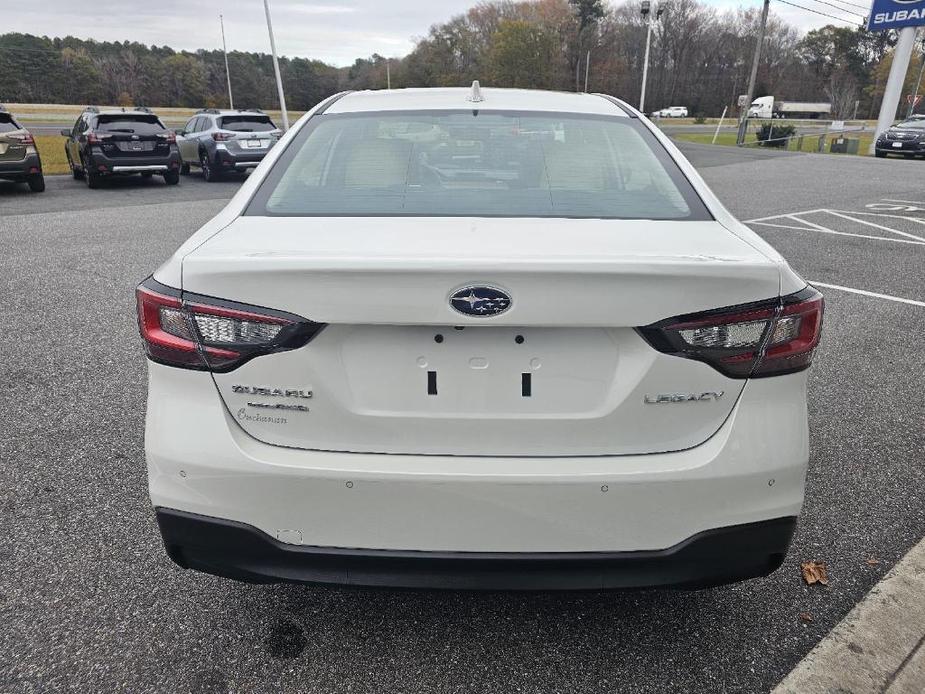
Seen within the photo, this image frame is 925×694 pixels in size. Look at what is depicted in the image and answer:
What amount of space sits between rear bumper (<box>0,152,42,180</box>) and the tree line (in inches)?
2723

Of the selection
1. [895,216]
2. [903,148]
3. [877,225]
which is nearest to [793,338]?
[877,225]

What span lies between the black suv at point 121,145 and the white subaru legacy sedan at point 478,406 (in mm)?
15095

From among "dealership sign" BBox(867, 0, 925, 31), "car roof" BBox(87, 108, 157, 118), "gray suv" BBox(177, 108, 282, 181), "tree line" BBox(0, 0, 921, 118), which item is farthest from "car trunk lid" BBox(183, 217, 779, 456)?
"tree line" BBox(0, 0, 921, 118)

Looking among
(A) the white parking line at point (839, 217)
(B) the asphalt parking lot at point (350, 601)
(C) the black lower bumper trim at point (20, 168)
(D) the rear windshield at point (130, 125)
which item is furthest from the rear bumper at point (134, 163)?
(A) the white parking line at point (839, 217)

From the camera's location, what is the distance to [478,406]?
1738mm

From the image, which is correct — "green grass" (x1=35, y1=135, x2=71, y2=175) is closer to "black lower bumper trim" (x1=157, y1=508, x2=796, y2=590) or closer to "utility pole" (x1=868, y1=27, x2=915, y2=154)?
"black lower bumper trim" (x1=157, y1=508, x2=796, y2=590)

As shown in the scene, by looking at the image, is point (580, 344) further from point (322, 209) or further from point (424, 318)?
point (322, 209)

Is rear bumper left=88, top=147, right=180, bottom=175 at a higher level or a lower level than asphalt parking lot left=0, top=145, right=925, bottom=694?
lower

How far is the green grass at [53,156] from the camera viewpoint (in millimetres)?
18828

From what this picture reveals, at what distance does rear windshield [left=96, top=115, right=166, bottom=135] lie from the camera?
1498 centimetres

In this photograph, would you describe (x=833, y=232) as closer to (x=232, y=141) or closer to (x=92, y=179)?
(x=232, y=141)

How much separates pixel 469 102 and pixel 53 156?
23258 mm

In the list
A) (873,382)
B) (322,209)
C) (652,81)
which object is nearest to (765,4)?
(873,382)

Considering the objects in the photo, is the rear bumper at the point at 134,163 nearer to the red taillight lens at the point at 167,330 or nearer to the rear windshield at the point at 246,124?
the rear windshield at the point at 246,124
